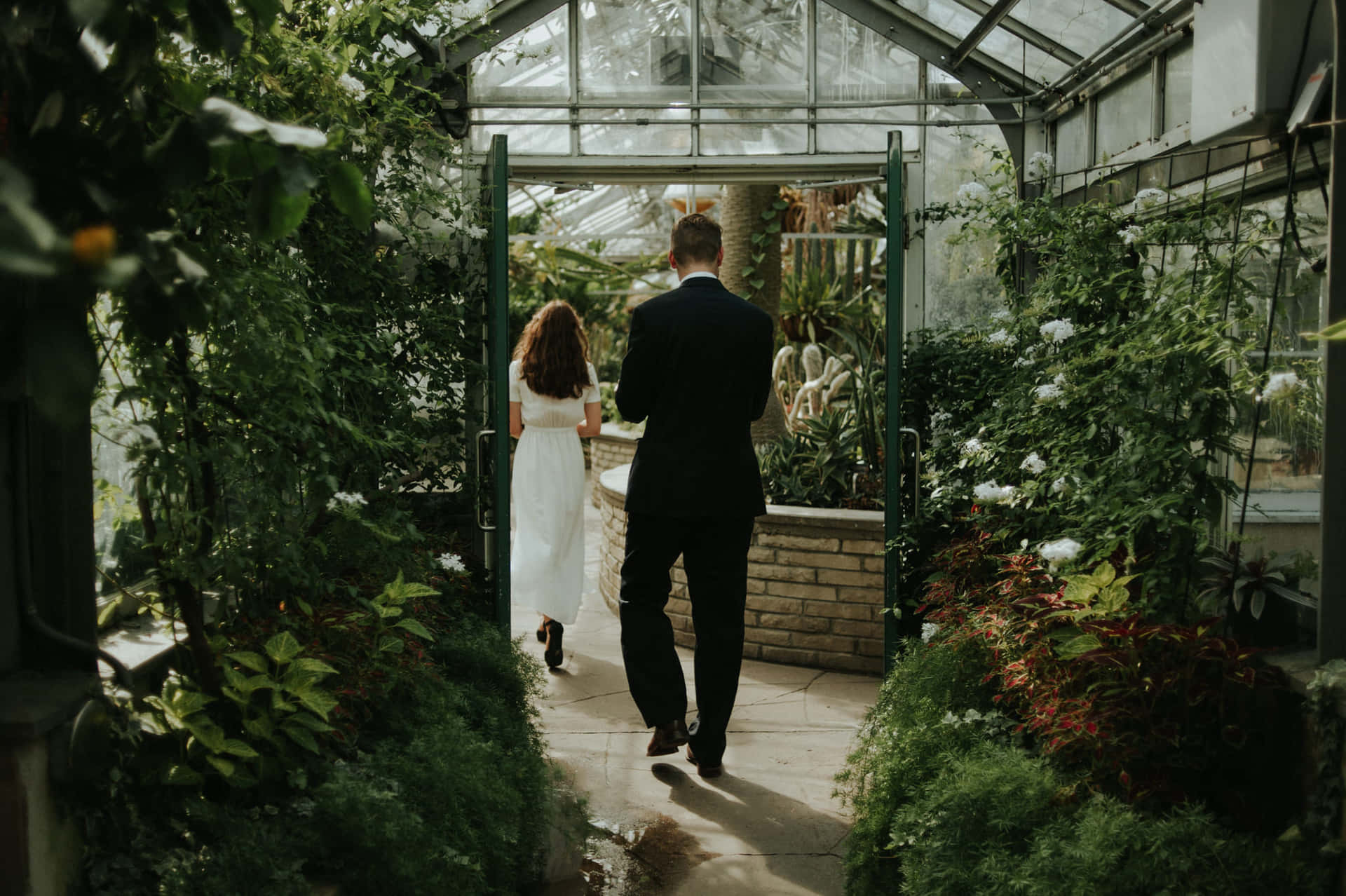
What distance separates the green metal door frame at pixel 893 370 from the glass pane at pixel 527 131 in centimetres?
174

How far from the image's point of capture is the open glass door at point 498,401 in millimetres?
4645

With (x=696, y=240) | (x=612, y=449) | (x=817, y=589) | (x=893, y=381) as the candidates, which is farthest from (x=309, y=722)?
(x=612, y=449)

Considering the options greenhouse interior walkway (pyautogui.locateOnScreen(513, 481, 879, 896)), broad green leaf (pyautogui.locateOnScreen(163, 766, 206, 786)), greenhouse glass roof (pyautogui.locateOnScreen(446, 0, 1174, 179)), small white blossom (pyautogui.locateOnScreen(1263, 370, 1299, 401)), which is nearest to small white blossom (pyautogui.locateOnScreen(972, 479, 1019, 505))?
small white blossom (pyautogui.locateOnScreen(1263, 370, 1299, 401))

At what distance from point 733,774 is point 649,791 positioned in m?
0.37

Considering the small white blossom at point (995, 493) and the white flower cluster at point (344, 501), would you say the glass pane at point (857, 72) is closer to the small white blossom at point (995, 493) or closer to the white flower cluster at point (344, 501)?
the small white blossom at point (995, 493)

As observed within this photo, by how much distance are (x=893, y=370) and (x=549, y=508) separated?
183 centimetres

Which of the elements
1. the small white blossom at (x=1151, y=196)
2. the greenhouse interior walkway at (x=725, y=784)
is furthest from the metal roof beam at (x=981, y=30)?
the greenhouse interior walkway at (x=725, y=784)

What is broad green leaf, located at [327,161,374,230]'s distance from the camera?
4.34 feet

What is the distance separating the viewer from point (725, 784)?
4.15 meters

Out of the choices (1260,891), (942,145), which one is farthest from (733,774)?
(942,145)

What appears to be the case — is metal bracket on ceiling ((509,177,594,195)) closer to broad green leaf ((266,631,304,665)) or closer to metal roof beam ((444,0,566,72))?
metal roof beam ((444,0,566,72))

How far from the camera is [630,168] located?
5.65 meters

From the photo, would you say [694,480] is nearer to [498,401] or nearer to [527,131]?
[498,401]

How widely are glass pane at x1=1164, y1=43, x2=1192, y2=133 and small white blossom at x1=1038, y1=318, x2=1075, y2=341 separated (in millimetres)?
997
